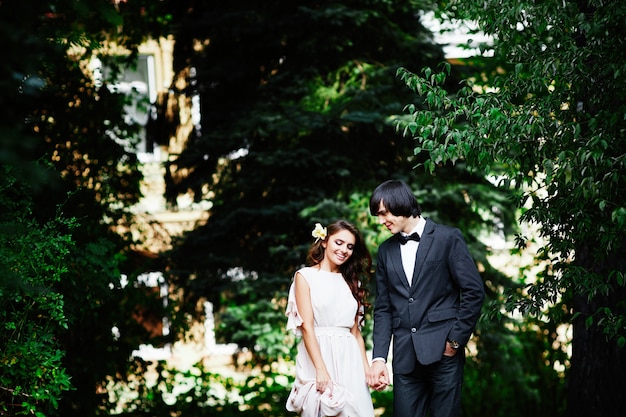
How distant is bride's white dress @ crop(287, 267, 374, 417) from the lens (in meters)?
5.38

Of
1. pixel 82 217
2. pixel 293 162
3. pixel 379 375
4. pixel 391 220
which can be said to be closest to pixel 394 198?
pixel 391 220

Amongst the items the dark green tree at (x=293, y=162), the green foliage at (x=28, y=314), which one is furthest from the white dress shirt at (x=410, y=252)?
the dark green tree at (x=293, y=162)

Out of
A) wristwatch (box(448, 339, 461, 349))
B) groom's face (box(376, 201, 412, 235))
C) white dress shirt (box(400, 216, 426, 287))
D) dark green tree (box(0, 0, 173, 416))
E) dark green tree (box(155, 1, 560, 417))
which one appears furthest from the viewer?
dark green tree (box(155, 1, 560, 417))

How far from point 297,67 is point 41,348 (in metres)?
5.43

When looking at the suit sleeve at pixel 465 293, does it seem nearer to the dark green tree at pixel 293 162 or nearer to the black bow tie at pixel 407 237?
the black bow tie at pixel 407 237

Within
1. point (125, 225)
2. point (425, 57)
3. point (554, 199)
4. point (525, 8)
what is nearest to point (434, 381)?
point (554, 199)

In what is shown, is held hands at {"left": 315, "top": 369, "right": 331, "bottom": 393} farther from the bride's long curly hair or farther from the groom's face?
the groom's face

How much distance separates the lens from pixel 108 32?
9.31m

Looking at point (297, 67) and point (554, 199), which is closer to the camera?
point (554, 199)

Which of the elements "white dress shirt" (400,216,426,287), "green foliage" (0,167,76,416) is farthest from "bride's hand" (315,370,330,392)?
"green foliage" (0,167,76,416)

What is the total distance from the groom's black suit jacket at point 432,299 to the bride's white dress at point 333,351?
27 centimetres

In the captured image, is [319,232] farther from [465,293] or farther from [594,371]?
[594,371]

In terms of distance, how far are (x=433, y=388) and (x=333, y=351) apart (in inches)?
27.6

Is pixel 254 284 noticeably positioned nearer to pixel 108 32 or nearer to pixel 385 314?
pixel 108 32
